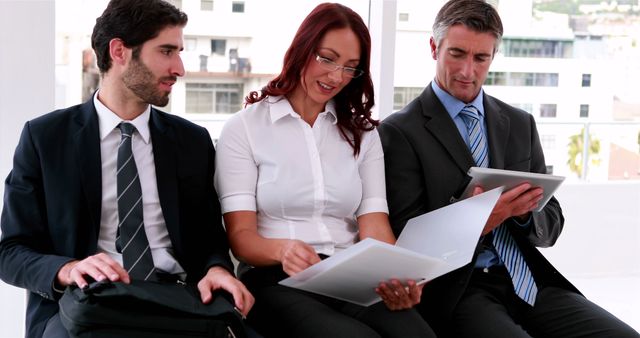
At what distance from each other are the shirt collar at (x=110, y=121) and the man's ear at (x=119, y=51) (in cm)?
13

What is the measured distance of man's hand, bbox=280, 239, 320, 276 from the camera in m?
2.11

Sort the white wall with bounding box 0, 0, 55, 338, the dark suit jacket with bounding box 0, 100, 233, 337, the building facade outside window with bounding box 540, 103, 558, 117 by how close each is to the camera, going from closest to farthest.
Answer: the dark suit jacket with bounding box 0, 100, 233, 337 < the white wall with bounding box 0, 0, 55, 338 < the building facade outside window with bounding box 540, 103, 558, 117

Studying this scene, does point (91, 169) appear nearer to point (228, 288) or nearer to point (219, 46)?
A: point (228, 288)

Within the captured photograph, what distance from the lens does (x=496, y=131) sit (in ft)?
8.53

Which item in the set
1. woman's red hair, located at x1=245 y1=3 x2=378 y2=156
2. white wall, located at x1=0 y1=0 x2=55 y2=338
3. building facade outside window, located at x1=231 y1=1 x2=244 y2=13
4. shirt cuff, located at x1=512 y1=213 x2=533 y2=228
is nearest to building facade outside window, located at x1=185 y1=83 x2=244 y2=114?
building facade outside window, located at x1=231 y1=1 x2=244 y2=13

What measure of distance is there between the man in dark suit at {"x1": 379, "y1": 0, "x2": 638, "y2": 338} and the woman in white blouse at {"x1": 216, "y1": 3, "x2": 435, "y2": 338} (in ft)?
0.37

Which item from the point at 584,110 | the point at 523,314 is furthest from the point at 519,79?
the point at 523,314

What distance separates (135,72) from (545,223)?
1242mm

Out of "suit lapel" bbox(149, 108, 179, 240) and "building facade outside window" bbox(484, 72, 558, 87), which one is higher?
"building facade outside window" bbox(484, 72, 558, 87)

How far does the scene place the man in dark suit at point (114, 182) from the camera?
7.05 feet

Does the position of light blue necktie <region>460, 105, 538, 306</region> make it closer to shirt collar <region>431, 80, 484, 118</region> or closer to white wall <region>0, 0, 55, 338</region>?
shirt collar <region>431, 80, 484, 118</region>

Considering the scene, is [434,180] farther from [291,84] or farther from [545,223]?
[291,84]

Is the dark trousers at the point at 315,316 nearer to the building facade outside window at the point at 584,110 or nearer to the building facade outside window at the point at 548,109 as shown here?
the building facade outside window at the point at 548,109

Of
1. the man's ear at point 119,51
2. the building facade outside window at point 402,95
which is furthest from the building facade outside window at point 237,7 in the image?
the man's ear at point 119,51
